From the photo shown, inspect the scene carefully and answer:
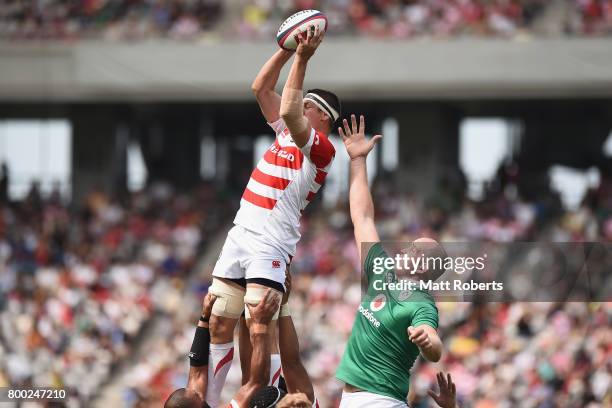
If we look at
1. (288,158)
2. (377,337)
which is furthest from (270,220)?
(377,337)

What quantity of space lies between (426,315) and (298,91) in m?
1.78

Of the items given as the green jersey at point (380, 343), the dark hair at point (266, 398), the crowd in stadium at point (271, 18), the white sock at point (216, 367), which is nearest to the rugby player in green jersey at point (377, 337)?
the green jersey at point (380, 343)

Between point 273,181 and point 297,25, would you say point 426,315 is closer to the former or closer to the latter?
point 273,181

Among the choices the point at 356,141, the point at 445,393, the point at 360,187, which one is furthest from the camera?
the point at 356,141

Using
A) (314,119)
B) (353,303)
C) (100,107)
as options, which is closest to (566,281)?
(353,303)

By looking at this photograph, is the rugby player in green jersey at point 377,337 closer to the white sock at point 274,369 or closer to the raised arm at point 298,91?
the raised arm at point 298,91

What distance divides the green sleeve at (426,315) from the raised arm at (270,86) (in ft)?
7.13

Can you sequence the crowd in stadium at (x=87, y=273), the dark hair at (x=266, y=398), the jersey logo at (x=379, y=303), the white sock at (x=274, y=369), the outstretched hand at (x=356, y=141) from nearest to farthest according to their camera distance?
the jersey logo at (x=379, y=303) < the dark hair at (x=266, y=398) < the outstretched hand at (x=356, y=141) < the white sock at (x=274, y=369) < the crowd in stadium at (x=87, y=273)

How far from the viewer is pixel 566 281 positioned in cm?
1587

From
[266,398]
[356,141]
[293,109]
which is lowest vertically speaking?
[266,398]

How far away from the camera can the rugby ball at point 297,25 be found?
8.55 meters

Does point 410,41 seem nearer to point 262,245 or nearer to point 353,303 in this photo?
point 353,303

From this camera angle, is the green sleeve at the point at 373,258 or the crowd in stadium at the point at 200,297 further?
the crowd in stadium at the point at 200,297

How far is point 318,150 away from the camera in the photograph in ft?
29.3
